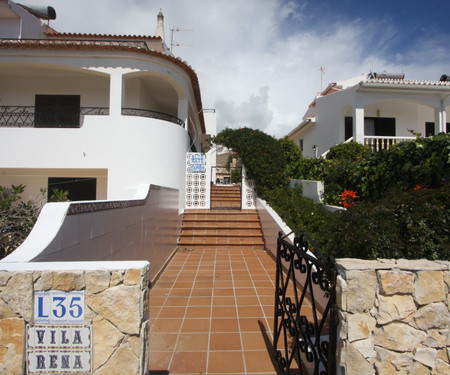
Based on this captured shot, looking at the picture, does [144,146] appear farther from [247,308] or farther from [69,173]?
[247,308]

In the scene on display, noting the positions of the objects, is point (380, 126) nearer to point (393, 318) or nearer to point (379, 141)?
point (379, 141)

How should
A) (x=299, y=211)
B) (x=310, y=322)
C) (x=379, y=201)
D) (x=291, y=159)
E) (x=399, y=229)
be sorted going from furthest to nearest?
1. (x=291, y=159)
2. (x=299, y=211)
3. (x=379, y=201)
4. (x=399, y=229)
5. (x=310, y=322)

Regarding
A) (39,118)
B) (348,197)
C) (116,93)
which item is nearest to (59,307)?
(348,197)

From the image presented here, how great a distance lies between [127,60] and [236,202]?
672cm

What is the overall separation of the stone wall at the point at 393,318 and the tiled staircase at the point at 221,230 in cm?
638

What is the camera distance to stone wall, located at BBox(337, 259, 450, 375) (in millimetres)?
1603

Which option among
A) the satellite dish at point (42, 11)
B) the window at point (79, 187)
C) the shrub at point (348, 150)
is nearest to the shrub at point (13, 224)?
the window at point (79, 187)

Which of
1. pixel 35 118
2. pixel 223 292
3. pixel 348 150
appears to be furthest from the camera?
pixel 348 150

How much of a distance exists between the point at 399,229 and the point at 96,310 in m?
3.09

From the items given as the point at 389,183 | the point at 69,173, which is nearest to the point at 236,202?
the point at 69,173

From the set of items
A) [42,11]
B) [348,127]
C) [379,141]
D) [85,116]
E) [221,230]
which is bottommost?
[221,230]

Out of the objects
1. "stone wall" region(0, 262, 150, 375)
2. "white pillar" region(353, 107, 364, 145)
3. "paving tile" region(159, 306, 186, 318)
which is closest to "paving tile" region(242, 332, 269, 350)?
"paving tile" region(159, 306, 186, 318)

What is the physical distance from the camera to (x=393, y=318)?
1.63 meters

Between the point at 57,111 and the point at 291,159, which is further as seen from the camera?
the point at 291,159
